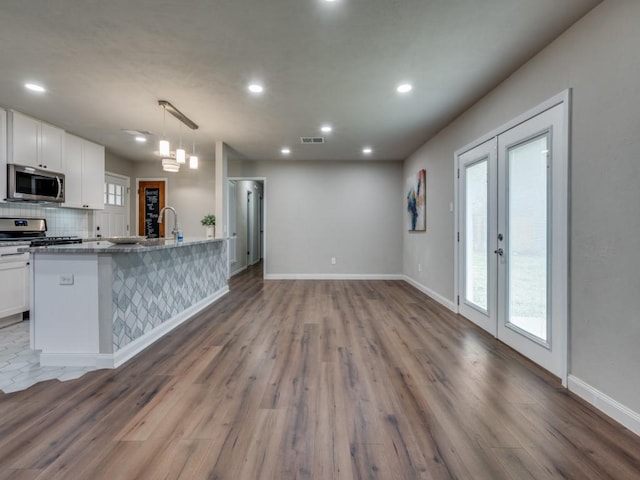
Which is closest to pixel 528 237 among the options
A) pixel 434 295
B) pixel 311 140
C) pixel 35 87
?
pixel 434 295

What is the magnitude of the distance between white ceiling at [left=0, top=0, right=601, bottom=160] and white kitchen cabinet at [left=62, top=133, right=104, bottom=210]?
0.81 meters

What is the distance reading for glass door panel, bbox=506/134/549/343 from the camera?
2.43 meters

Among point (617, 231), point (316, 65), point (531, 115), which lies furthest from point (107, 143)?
point (617, 231)

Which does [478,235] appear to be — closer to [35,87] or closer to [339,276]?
[339,276]

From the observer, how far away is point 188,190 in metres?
6.73

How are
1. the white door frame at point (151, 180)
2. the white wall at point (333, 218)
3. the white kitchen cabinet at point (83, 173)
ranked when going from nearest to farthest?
the white kitchen cabinet at point (83, 173) < the white wall at point (333, 218) < the white door frame at point (151, 180)

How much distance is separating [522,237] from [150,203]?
7103mm

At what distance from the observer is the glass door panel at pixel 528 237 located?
7.96ft

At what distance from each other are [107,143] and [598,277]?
6.95 metres

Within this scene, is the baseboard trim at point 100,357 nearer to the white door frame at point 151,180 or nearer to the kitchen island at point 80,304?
the kitchen island at point 80,304

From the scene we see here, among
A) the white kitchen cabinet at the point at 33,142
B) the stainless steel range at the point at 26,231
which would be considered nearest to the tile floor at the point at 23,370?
the stainless steel range at the point at 26,231

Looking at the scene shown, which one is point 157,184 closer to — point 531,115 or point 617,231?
point 531,115

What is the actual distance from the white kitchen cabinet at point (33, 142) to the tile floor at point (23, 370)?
2.54m

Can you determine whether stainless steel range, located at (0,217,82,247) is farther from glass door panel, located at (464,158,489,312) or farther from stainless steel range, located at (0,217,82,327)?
glass door panel, located at (464,158,489,312)
